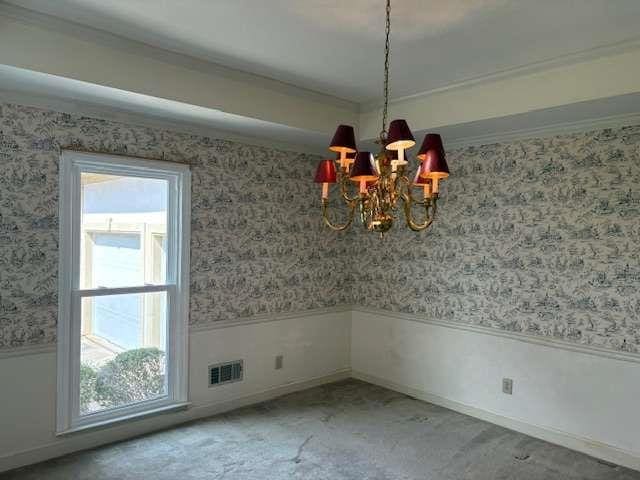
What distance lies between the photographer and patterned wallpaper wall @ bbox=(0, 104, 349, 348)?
3137 millimetres

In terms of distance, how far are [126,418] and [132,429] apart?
10cm

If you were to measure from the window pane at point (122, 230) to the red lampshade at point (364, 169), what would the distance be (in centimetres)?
220

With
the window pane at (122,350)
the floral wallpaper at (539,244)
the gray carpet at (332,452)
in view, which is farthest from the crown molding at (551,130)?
the window pane at (122,350)

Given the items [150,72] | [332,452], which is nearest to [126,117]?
[150,72]

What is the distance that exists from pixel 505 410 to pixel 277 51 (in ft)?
11.0

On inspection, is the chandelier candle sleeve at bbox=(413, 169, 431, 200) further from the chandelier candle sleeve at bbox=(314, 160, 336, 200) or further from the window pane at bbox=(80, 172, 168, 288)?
the window pane at bbox=(80, 172, 168, 288)

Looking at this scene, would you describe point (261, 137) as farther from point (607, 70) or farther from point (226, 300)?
point (607, 70)

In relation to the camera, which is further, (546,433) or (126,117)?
(546,433)

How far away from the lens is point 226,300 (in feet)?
13.8

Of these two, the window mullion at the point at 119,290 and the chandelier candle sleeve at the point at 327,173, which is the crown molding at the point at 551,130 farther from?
the window mullion at the point at 119,290

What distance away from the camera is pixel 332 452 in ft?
11.3

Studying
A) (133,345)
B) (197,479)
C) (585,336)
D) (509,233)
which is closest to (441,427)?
(585,336)

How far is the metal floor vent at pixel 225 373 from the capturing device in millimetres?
4141

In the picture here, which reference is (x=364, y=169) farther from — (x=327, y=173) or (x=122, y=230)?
(x=122, y=230)
